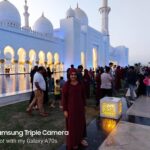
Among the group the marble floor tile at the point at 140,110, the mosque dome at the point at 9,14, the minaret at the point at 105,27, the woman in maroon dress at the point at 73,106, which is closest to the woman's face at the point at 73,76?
the woman in maroon dress at the point at 73,106

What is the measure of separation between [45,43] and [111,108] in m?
18.1

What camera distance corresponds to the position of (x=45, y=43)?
74.2ft

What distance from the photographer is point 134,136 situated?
420 centimetres

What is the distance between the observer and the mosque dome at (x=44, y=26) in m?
25.8

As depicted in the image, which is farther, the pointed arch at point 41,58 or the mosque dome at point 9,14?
the pointed arch at point 41,58

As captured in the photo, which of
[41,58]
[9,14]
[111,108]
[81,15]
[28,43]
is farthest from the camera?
[81,15]

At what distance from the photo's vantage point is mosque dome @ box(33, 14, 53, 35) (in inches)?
1017

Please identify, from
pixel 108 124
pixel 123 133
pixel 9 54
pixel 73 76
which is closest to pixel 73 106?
pixel 73 76

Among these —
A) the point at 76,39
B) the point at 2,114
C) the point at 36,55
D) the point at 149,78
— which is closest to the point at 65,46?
the point at 76,39

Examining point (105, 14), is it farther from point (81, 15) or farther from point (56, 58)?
point (56, 58)

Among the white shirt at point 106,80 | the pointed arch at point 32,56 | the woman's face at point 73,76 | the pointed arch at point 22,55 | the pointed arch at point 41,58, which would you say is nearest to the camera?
the woman's face at point 73,76

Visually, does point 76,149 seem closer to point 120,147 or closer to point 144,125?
point 120,147

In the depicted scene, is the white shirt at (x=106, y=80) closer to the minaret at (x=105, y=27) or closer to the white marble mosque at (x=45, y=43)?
the white marble mosque at (x=45, y=43)

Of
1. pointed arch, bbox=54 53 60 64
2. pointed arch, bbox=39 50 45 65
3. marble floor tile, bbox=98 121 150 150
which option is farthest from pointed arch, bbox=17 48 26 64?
marble floor tile, bbox=98 121 150 150
